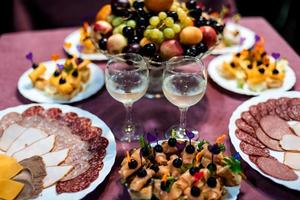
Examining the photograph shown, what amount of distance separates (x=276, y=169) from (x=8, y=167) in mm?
711

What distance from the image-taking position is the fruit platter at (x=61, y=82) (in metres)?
1.34

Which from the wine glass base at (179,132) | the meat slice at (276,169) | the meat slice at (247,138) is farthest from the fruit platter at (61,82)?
the meat slice at (276,169)

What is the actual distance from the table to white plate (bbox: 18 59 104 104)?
24 millimetres

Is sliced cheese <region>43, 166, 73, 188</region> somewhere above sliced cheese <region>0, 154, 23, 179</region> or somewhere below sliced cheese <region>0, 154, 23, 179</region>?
below

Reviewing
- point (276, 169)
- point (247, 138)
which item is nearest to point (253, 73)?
point (247, 138)

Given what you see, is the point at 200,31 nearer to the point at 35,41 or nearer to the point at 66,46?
the point at 66,46

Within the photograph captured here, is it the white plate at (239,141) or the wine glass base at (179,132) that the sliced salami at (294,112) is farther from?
the wine glass base at (179,132)

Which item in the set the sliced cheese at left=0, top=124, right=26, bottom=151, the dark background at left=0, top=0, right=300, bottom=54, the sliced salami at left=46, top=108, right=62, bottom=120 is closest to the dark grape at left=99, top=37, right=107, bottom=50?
the sliced salami at left=46, top=108, right=62, bottom=120

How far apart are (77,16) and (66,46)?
971mm

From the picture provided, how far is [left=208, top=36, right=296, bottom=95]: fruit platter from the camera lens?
4.49ft

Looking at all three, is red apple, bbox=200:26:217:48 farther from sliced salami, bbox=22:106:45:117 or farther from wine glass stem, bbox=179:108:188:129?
sliced salami, bbox=22:106:45:117

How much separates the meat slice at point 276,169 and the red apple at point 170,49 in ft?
1.38

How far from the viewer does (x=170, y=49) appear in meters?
1.21

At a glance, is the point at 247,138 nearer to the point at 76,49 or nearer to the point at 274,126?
the point at 274,126
